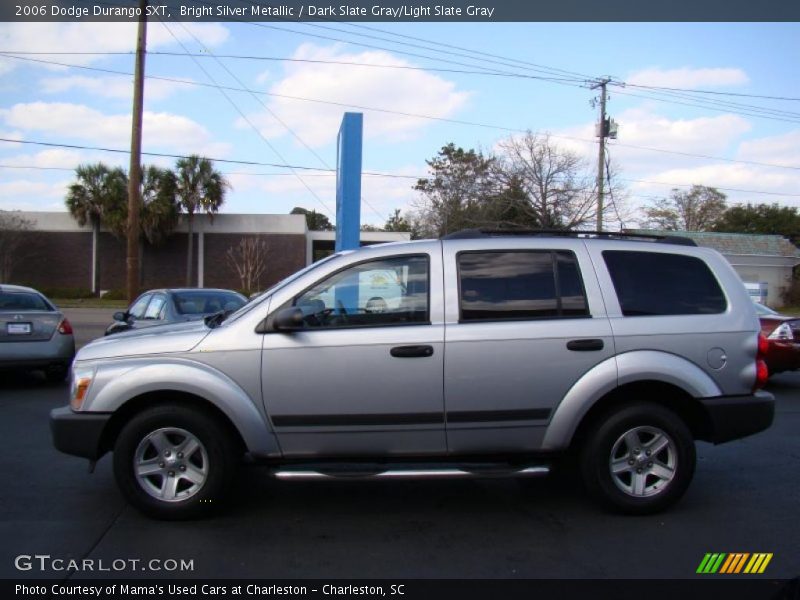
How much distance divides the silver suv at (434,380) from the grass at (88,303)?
30.2 m

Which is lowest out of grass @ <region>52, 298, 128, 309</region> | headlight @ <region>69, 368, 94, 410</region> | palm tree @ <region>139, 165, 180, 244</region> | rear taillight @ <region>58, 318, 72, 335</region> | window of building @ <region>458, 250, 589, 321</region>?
grass @ <region>52, 298, 128, 309</region>

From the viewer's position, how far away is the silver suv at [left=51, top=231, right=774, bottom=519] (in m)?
4.41

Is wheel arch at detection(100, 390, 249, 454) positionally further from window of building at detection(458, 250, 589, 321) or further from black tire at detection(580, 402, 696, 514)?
black tire at detection(580, 402, 696, 514)

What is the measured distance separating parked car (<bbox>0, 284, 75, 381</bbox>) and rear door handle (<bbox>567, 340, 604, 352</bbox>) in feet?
26.7

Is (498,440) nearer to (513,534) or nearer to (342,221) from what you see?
(513,534)

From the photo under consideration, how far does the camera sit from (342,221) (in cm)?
1155

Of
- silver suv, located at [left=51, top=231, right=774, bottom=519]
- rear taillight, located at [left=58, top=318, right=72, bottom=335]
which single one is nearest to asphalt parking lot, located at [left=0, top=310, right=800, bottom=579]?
silver suv, located at [left=51, top=231, right=774, bottom=519]

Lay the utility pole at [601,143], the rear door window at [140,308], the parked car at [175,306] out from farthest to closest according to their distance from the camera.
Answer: the utility pole at [601,143] < the rear door window at [140,308] < the parked car at [175,306]

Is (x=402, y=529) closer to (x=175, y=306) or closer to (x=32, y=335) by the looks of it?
(x=175, y=306)

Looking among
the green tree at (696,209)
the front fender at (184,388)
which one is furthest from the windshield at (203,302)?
the green tree at (696,209)

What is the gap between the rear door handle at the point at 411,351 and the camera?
441 centimetres

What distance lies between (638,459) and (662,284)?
49.5 inches

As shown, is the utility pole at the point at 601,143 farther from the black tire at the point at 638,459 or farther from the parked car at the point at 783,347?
the black tire at the point at 638,459
